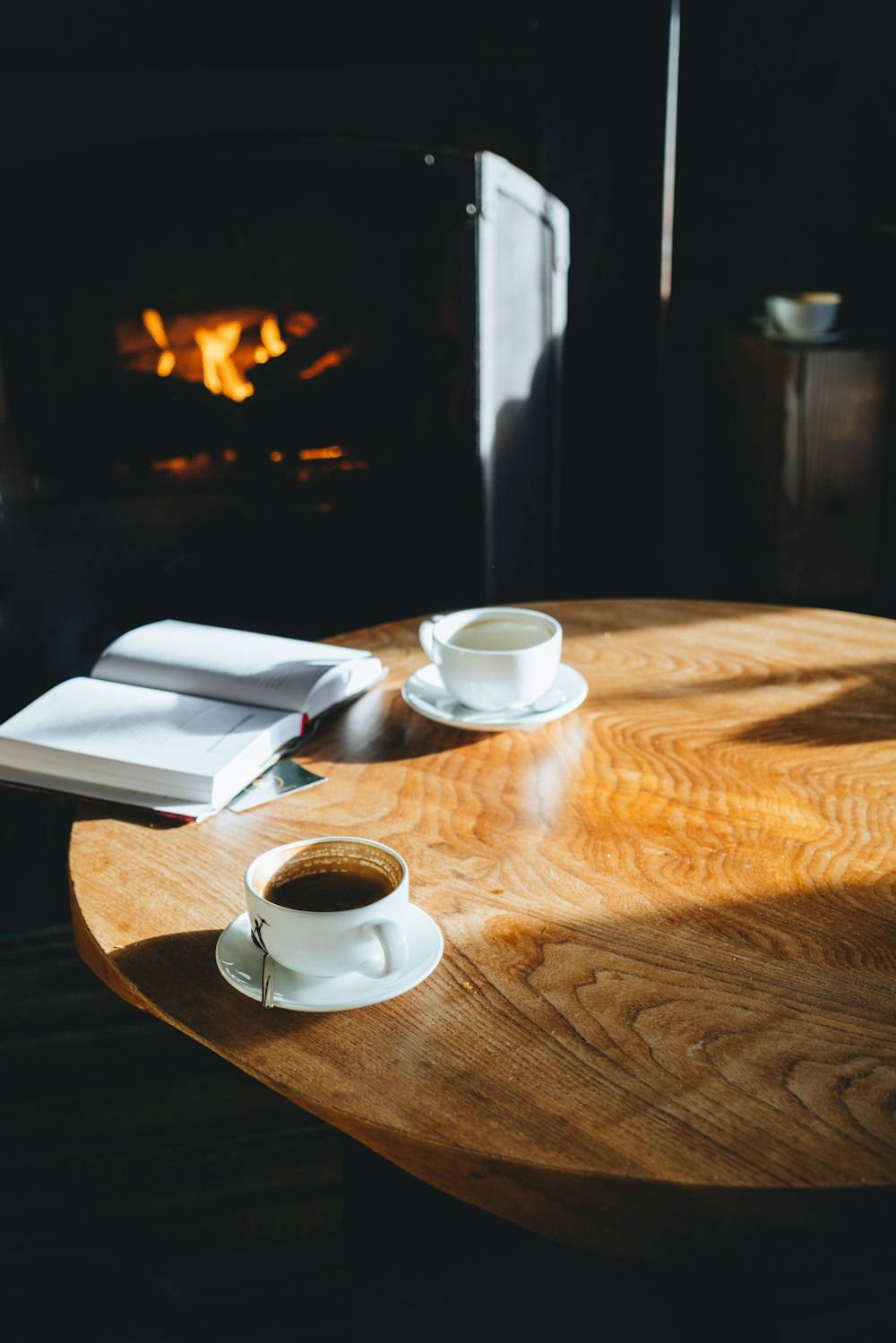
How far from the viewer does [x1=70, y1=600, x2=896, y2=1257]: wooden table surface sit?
22.2 inches

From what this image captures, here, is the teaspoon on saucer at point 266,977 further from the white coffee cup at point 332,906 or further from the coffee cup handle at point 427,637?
the coffee cup handle at point 427,637

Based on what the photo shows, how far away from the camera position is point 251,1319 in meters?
1.10

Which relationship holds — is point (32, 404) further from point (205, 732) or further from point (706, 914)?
point (706, 914)

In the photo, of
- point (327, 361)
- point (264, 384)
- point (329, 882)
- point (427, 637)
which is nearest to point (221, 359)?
point (264, 384)

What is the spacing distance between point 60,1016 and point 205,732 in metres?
0.77

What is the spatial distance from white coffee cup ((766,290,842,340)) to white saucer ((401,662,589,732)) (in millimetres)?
1649

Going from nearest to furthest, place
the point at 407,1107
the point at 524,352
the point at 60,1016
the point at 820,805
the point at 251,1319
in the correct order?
1. the point at 407,1107
2. the point at 820,805
3. the point at 251,1319
4. the point at 60,1016
5. the point at 524,352

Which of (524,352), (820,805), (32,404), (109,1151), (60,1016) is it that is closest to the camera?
(820,805)

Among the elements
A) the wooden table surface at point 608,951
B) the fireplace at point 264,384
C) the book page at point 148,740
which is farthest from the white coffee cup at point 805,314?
the book page at point 148,740

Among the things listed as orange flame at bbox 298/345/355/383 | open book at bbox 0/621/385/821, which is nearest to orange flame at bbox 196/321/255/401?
orange flame at bbox 298/345/355/383

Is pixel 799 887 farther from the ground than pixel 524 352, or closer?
closer

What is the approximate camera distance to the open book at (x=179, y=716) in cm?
91

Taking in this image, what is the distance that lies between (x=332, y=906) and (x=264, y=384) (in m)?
1.72

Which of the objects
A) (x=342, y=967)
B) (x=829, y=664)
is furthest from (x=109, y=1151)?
(x=829, y=664)
